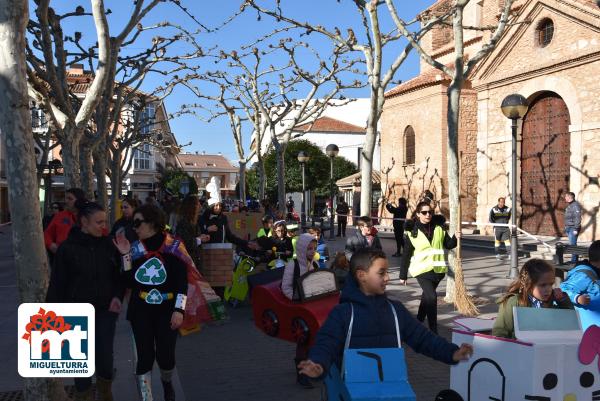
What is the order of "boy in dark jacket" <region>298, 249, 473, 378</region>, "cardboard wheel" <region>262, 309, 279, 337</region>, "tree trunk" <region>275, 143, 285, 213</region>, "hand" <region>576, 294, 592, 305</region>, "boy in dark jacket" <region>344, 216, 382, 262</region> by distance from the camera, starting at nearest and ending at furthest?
"boy in dark jacket" <region>298, 249, 473, 378</region>, "hand" <region>576, 294, 592, 305</region>, "cardboard wheel" <region>262, 309, 279, 337</region>, "boy in dark jacket" <region>344, 216, 382, 262</region>, "tree trunk" <region>275, 143, 285, 213</region>

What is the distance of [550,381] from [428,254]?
12.5 feet

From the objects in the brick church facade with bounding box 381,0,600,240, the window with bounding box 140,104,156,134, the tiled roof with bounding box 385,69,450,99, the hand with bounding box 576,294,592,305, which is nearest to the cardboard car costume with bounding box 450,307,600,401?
the hand with bounding box 576,294,592,305

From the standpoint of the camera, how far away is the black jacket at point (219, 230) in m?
9.46

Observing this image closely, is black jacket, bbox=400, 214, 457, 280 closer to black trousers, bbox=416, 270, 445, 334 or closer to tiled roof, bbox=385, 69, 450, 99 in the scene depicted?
black trousers, bbox=416, 270, 445, 334

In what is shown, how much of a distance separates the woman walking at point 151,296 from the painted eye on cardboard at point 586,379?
2733mm

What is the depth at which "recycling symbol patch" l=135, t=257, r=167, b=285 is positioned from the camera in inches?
181

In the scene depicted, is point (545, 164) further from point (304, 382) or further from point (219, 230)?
point (304, 382)

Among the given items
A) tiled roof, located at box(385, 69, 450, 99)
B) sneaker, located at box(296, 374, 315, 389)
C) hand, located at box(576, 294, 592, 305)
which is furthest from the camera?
tiled roof, located at box(385, 69, 450, 99)

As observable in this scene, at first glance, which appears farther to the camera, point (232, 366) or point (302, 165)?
point (302, 165)

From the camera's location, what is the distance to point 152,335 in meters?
4.60

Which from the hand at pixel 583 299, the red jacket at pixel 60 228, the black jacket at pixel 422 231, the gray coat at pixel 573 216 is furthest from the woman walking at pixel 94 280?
the gray coat at pixel 573 216

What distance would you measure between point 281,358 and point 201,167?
104 meters

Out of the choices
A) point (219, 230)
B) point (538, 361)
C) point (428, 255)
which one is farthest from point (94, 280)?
point (219, 230)

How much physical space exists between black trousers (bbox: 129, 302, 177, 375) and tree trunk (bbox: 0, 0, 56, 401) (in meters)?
0.67
